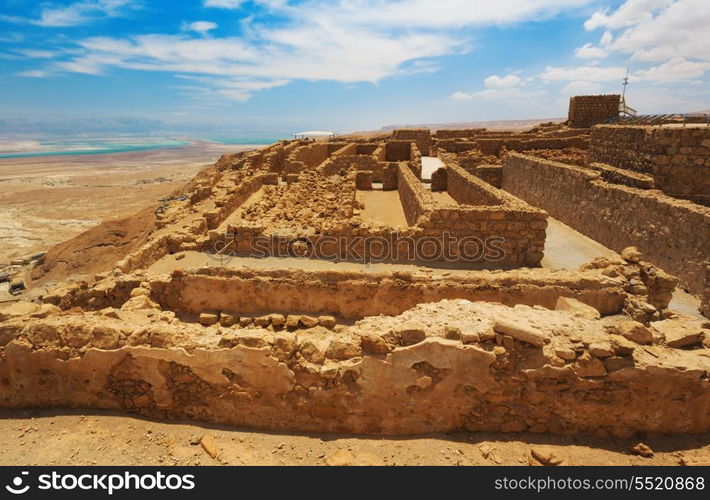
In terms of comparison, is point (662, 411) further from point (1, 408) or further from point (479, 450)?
point (1, 408)

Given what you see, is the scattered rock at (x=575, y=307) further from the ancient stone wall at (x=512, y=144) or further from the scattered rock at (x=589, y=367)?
the ancient stone wall at (x=512, y=144)

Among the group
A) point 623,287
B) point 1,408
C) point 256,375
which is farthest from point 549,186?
point 1,408

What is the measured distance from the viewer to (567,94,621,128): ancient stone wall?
26.2 metres

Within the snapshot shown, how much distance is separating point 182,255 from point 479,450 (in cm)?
719

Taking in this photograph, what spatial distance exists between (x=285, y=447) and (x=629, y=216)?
9.66 m

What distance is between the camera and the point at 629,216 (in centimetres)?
941

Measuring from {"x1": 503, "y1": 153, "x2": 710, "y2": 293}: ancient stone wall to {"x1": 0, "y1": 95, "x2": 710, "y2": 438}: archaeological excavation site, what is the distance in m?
0.05

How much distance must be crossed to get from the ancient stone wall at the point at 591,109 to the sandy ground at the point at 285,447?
28502 mm

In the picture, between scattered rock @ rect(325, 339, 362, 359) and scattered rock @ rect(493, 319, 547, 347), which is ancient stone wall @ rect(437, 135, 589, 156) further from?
scattered rock @ rect(325, 339, 362, 359)

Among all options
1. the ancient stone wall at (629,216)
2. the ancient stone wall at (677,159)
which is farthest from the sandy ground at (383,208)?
the ancient stone wall at (677,159)

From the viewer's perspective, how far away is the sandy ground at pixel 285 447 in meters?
3.59

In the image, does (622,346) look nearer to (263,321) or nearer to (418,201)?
(263,321)

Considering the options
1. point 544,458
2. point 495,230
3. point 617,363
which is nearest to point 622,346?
point 617,363
